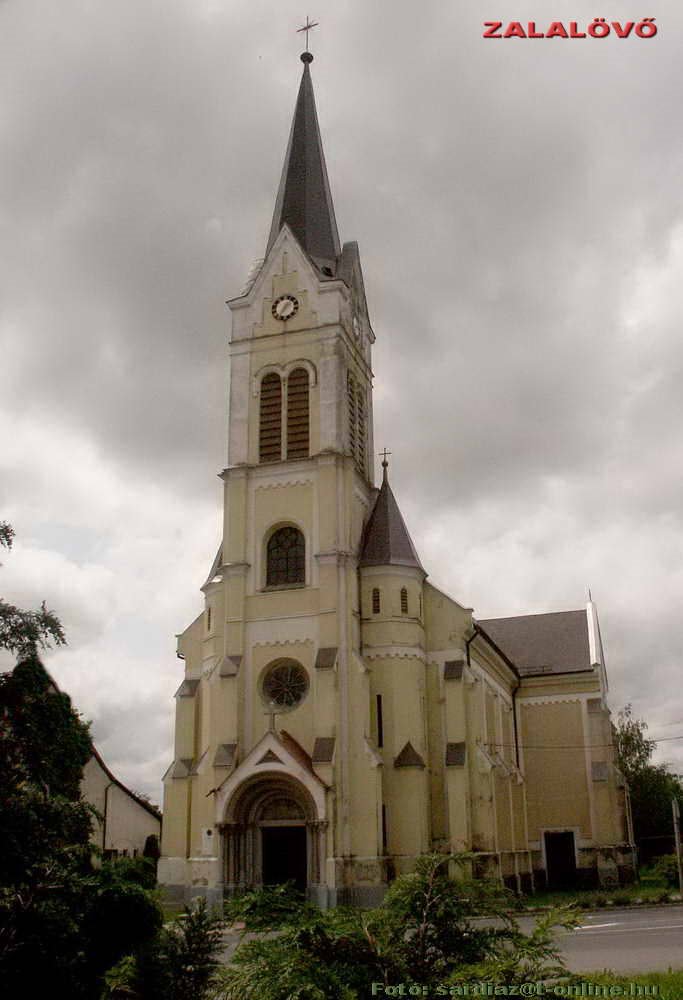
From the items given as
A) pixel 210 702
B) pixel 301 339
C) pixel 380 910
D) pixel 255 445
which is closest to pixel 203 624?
pixel 210 702

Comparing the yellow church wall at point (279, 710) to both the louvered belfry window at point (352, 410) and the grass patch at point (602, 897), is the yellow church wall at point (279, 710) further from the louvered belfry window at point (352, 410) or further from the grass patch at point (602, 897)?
the grass patch at point (602, 897)

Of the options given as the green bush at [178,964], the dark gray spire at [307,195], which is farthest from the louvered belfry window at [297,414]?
the green bush at [178,964]

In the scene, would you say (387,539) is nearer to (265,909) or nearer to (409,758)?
(409,758)

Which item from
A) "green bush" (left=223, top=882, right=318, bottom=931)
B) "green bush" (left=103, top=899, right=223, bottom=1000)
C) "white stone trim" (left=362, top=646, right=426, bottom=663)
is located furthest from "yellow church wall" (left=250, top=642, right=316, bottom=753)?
"green bush" (left=223, top=882, right=318, bottom=931)

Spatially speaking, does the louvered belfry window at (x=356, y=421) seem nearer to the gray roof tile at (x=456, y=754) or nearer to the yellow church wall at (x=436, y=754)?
the yellow church wall at (x=436, y=754)

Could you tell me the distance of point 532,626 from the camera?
60.2 meters

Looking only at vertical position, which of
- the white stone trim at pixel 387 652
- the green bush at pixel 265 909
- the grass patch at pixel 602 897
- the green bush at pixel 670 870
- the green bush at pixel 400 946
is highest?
the white stone trim at pixel 387 652

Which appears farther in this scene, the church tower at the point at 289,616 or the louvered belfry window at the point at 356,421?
the louvered belfry window at the point at 356,421

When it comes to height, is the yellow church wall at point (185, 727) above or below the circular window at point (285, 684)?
below

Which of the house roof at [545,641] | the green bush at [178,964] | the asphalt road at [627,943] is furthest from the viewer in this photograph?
the house roof at [545,641]

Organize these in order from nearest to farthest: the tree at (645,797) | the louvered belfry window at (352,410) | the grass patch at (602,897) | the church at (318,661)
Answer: the church at (318,661) → the grass patch at (602,897) → the louvered belfry window at (352,410) → the tree at (645,797)

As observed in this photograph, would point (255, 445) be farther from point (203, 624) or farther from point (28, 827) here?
point (28, 827)

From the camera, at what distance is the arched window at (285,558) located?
127ft

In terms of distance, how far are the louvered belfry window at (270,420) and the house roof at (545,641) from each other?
22.9 m
